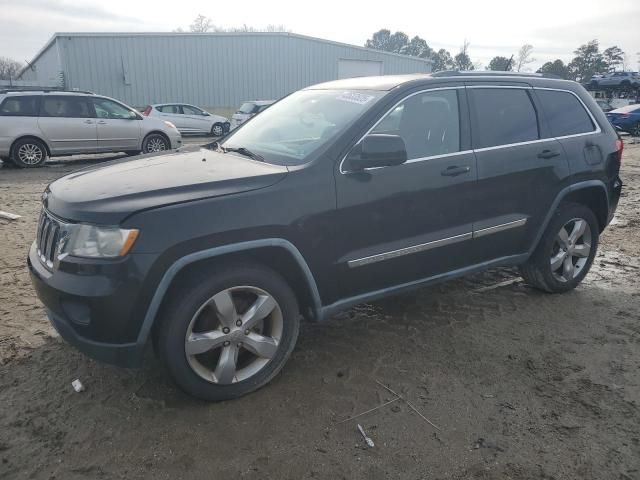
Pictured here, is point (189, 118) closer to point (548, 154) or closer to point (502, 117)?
point (502, 117)

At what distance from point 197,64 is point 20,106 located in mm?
16212

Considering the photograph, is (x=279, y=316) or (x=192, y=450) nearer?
(x=192, y=450)

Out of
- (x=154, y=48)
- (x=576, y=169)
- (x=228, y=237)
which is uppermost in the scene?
(x=154, y=48)

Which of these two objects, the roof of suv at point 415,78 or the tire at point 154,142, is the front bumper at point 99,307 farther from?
the tire at point 154,142

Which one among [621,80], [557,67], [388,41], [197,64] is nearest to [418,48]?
[388,41]

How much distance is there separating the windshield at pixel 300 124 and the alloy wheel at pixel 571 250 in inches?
87.1

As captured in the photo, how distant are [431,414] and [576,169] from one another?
2.59 meters

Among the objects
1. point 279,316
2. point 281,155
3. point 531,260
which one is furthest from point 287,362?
point 531,260

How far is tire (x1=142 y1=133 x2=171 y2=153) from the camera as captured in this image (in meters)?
12.8

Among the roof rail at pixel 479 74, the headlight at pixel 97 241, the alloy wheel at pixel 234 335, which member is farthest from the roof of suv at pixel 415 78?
the headlight at pixel 97 241

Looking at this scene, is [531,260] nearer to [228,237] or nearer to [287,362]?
[287,362]

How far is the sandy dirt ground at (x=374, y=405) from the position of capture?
2391mm

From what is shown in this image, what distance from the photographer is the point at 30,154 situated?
11258mm

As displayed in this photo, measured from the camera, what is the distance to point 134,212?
2461mm
